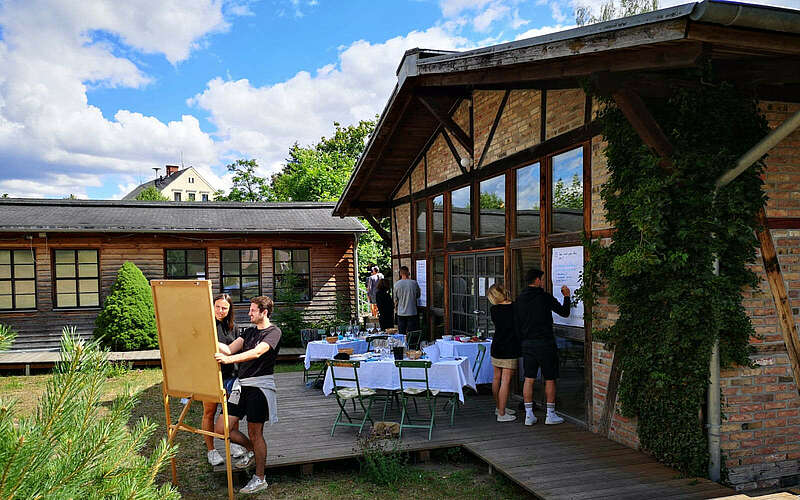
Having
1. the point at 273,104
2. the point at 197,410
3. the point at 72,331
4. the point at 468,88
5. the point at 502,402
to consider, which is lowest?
the point at 197,410

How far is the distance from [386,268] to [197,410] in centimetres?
1707

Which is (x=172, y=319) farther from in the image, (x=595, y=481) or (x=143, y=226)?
(x=143, y=226)

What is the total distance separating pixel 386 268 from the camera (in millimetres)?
25891

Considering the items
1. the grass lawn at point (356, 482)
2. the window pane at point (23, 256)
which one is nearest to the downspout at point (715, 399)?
the grass lawn at point (356, 482)

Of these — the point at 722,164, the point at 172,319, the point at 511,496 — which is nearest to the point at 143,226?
the point at 172,319

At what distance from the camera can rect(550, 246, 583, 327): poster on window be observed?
666 cm

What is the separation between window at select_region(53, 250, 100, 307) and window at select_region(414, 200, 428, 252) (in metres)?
8.72

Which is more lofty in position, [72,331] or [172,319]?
[72,331]

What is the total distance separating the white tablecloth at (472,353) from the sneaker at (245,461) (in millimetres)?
3199

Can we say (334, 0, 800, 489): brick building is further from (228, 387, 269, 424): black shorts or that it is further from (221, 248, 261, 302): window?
(221, 248, 261, 302): window

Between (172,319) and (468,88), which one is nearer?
(172,319)

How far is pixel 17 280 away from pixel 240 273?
5501 mm

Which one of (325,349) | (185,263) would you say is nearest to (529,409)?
(325,349)

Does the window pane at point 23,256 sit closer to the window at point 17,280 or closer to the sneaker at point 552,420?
the window at point 17,280
